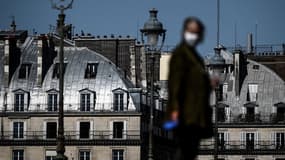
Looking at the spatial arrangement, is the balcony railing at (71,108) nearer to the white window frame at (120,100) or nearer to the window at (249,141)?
the white window frame at (120,100)

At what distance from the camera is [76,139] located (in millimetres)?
110375

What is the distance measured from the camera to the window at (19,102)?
11162 centimetres

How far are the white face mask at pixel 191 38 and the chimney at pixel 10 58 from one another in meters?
100

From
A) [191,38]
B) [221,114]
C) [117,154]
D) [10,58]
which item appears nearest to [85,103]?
[117,154]

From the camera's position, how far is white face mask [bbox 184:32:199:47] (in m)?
13.7

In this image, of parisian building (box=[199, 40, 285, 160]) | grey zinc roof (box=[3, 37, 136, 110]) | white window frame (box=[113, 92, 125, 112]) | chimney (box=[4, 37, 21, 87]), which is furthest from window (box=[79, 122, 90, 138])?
parisian building (box=[199, 40, 285, 160])

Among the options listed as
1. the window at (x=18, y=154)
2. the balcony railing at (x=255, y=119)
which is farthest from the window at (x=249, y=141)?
the window at (x=18, y=154)

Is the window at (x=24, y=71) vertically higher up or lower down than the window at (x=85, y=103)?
higher up

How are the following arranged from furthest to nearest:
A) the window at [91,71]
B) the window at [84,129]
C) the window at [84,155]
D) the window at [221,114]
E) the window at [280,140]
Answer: the window at [221,114] < the window at [280,140] < the window at [91,71] < the window at [84,129] < the window at [84,155]

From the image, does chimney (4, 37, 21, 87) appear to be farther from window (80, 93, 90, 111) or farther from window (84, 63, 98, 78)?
window (80, 93, 90, 111)

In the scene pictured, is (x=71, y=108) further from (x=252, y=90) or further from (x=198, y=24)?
(x=198, y=24)

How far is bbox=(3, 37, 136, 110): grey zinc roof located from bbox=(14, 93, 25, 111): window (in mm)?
555

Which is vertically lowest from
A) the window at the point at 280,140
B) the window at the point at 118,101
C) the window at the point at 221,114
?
the window at the point at 280,140

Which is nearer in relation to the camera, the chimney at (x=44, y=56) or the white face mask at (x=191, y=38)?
the white face mask at (x=191, y=38)
